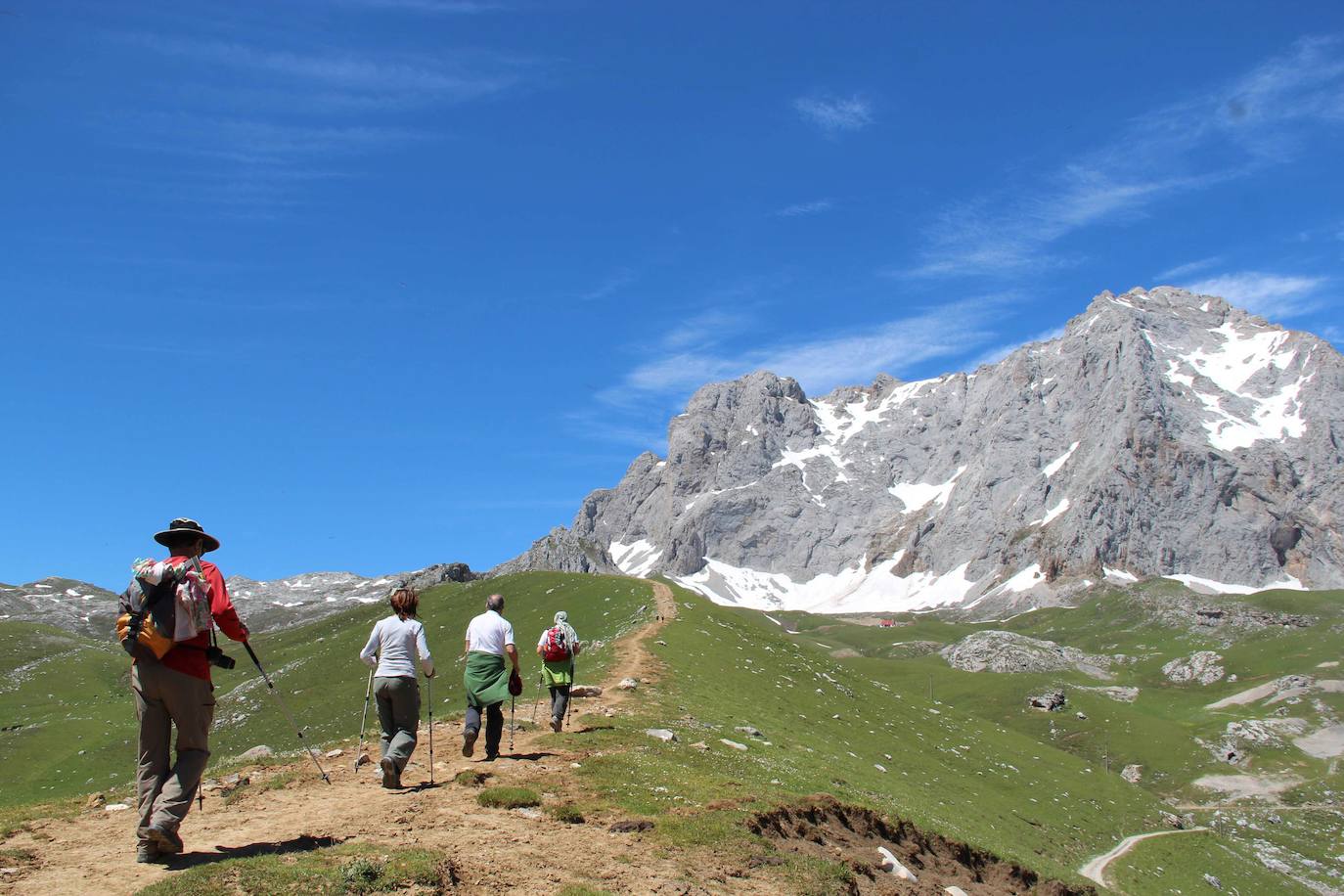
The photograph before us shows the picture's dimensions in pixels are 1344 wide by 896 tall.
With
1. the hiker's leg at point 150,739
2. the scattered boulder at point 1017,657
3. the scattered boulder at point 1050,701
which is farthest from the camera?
the scattered boulder at point 1017,657

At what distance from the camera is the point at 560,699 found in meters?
26.8

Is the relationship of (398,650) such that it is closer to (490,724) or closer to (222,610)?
(490,724)

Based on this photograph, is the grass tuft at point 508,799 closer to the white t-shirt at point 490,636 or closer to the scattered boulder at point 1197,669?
the white t-shirt at point 490,636

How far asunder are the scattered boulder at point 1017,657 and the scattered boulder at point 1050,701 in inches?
1444

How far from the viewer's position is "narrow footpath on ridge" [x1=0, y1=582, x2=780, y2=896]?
559 inches

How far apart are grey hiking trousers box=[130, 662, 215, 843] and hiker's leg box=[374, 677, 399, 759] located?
4.68m

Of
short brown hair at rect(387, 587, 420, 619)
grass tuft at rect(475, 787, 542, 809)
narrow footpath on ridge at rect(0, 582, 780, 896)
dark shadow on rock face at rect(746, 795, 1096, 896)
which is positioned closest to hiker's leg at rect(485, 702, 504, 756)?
narrow footpath on ridge at rect(0, 582, 780, 896)

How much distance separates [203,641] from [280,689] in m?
57.8

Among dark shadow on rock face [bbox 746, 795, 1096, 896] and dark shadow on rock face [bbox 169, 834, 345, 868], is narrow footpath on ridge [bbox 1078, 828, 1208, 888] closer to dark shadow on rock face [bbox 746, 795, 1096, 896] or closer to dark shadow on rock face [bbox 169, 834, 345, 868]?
dark shadow on rock face [bbox 746, 795, 1096, 896]

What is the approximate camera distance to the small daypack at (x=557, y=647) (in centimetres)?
2681

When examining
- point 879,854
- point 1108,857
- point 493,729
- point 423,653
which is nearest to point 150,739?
point 423,653

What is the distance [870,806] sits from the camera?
2447cm

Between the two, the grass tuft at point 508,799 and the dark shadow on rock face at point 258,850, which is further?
the grass tuft at point 508,799

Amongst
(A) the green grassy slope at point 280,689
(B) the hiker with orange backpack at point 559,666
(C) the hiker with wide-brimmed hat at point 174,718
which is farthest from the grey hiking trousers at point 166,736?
(A) the green grassy slope at point 280,689
